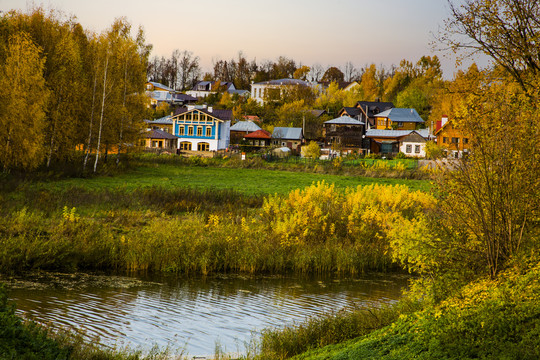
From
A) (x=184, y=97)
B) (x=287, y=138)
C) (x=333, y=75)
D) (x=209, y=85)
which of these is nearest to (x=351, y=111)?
(x=287, y=138)

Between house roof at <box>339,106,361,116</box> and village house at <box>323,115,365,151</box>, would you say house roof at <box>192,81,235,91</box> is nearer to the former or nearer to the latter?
house roof at <box>339,106,361,116</box>

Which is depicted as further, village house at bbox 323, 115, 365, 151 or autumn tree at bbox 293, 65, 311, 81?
autumn tree at bbox 293, 65, 311, 81

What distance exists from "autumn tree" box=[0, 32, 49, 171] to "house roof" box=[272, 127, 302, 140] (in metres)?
55.2

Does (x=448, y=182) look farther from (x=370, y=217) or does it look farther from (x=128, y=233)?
(x=128, y=233)

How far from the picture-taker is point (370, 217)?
68.3 feet

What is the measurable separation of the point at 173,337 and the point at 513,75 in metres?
9.44

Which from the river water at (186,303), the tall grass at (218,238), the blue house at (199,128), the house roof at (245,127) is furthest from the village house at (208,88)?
the river water at (186,303)

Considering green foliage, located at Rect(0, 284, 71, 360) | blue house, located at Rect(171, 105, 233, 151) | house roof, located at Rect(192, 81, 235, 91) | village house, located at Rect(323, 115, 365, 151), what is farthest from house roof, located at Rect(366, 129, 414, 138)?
green foliage, located at Rect(0, 284, 71, 360)

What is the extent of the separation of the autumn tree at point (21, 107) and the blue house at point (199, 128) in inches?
1745

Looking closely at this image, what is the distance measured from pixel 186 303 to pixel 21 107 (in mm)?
23740

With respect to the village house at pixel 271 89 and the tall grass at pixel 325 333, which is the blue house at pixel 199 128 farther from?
the tall grass at pixel 325 333

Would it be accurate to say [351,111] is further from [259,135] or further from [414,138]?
[414,138]

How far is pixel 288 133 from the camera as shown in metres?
89.0

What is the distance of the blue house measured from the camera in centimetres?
7888
